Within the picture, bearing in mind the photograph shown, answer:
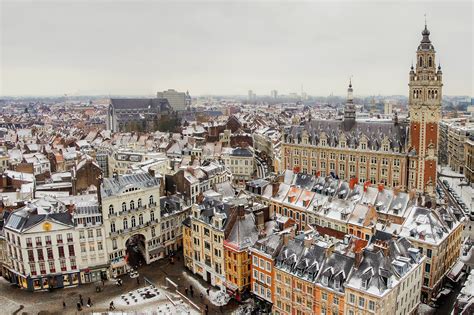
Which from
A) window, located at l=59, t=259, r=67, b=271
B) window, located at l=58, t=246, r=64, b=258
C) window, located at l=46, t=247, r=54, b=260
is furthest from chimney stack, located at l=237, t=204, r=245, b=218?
window, located at l=46, t=247, r=54, b=260

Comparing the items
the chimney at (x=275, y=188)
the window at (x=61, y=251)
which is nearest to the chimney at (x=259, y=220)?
the chimney at (x=275, y=188)

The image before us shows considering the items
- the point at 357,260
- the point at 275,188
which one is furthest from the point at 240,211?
the point at 357,260

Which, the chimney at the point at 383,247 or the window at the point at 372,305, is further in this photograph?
the chimney at the point at 383,247

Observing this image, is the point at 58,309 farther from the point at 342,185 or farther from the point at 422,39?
the point at 422,39

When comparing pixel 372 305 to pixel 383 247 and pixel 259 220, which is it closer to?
pixel 383 247

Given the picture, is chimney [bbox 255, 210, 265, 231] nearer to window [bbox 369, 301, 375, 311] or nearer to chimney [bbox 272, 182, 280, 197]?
chimney [bbox 272, 182, 280, 197]

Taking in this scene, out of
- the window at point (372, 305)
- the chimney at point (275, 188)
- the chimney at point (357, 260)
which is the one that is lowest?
the window at point (372, 305)

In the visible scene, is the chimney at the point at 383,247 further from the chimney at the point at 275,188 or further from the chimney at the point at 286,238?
the chimney at the point at 275,188

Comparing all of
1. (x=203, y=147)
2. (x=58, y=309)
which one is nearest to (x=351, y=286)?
(x=58, y=309)
